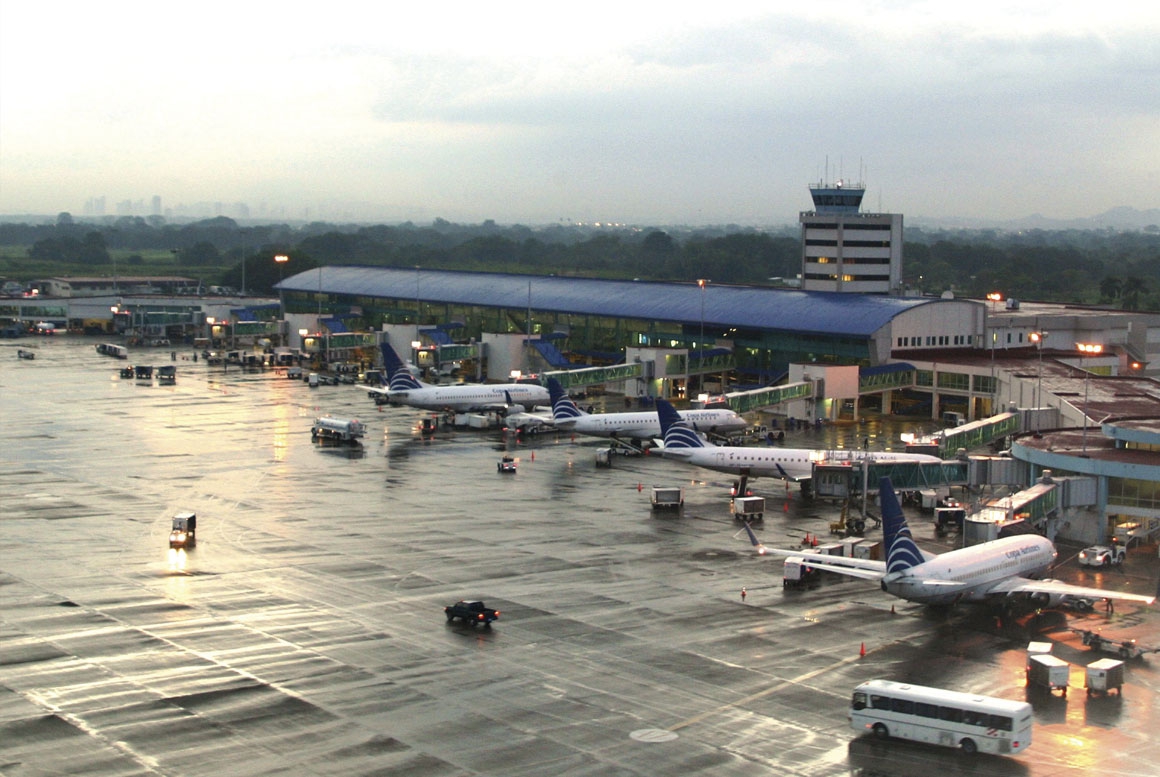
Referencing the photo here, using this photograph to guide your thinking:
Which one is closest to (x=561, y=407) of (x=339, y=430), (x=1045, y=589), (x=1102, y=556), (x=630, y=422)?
(x=630, y=422)

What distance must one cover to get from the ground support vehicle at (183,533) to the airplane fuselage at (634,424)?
133 feet

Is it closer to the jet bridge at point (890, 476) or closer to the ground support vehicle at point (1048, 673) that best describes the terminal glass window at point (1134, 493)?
the jet bridge at point (890, 476)

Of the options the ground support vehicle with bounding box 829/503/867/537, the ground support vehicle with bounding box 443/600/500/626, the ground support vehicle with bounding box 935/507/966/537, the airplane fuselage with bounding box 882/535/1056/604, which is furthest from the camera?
the ground support vehicle with bounding box 935/507/966/537

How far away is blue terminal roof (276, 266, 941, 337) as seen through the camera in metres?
132

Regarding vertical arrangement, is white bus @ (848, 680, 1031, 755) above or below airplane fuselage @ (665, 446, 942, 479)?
below

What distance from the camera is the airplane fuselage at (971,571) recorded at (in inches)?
2092

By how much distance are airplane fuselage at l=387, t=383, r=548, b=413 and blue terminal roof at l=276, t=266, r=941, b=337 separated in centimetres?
2793

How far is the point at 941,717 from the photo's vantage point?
4022cm

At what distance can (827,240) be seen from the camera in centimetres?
15962

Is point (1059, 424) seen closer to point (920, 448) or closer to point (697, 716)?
point (920, 448)

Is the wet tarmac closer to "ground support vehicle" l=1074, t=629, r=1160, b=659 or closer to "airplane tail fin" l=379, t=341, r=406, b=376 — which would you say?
"ground support vehicle" l=1074, t=629, r=1160, b=659

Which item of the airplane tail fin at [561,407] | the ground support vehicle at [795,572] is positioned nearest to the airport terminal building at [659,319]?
the airplane tail fin at [561,407]

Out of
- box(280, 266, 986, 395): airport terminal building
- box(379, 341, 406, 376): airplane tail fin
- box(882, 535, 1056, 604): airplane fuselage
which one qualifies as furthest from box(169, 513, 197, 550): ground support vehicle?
box(280, 266, 986, 395): airport terminal building

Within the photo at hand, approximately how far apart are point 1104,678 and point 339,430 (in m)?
68.4
